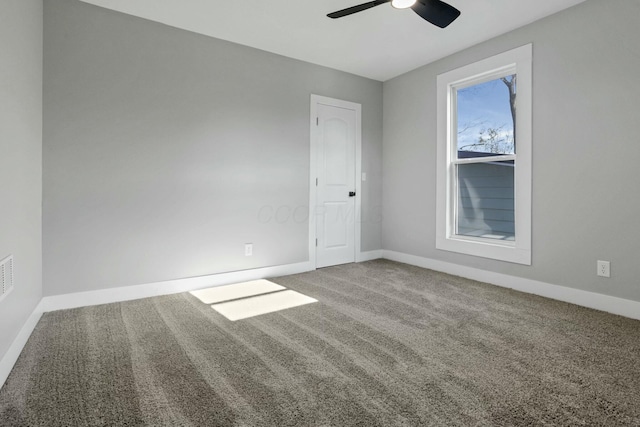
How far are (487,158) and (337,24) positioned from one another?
2.06 metres

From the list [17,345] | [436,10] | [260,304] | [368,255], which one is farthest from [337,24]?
[17,345]

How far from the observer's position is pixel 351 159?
4.46 metres

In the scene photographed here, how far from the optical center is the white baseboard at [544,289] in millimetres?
2580

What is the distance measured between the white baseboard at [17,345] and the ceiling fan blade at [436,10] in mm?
3198

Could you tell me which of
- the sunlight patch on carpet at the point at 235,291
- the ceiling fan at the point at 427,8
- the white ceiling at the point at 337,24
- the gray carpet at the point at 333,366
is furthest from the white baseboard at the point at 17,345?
the ceiling fan at the point at 427,8

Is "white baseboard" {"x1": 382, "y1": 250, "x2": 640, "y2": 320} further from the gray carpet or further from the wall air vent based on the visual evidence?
the wall air vent

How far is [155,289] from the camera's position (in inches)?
121

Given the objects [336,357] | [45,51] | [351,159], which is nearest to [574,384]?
[336,357]

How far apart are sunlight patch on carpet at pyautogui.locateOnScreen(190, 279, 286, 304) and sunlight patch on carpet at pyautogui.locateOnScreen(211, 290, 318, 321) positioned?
4.7 inches

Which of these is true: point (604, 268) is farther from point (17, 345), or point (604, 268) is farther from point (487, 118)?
point (17, 345)

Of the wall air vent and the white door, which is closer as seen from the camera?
the wall air vent

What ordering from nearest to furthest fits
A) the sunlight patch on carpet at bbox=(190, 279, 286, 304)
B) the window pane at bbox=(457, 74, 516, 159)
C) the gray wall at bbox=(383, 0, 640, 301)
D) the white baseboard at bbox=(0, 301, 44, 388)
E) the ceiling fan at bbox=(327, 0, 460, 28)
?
1. the white baseboard at bbox=(0, 301, 44, 388)
2. the ceiling fan at bbox=(327, 0, 460, 28)
3. the gray wall at bbox=(383, 0, 640, 301)
4. the sunlight patch on carpet at bbox=(190, 279, 286, 304)
5. the window pane at bbox=(457, 74, 516, 159)

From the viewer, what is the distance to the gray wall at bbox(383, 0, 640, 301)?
100 inches

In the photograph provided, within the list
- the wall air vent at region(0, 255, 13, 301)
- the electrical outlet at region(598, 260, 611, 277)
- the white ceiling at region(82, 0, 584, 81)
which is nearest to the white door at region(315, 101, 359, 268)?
the white ceiling at region(82, 0, 584, 81)
